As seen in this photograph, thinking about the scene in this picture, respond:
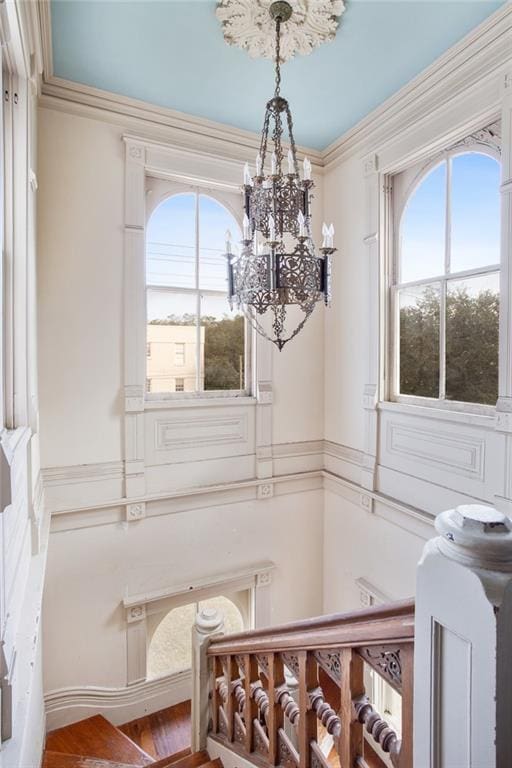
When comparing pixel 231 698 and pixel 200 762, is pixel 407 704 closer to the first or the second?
pixel 231 698

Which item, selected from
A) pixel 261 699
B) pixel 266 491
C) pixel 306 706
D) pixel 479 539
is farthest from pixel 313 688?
pixel 266 491

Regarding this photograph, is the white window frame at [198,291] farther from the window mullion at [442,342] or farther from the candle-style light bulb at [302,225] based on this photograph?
the candle-style light bulb at [302,225]

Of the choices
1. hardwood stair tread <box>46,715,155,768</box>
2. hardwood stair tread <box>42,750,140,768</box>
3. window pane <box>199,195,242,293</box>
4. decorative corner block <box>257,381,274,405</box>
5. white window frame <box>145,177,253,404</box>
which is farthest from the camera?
decorative corner block <box>257,381,274,405</box>

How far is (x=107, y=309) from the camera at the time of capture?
271 cm

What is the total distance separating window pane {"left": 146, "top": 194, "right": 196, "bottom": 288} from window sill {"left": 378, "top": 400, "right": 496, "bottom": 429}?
171cm

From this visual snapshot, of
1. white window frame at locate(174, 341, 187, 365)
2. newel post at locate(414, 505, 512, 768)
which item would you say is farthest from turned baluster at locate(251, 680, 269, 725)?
white window frame at locate(174, 341, 187, 365)

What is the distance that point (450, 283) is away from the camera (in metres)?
2.45

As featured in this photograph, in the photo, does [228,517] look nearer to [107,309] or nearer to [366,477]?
[366,477]

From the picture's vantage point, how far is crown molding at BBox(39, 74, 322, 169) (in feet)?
8.18

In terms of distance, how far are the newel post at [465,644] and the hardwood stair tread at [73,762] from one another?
2407mm

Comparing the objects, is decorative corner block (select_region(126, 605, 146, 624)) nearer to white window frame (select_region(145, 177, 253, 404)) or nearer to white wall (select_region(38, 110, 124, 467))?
white wall (select_region(38, 110, 124, 467))

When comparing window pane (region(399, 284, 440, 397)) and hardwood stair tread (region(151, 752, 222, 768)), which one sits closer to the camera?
hardwood stair tread (region(151, 752, 222, 768))

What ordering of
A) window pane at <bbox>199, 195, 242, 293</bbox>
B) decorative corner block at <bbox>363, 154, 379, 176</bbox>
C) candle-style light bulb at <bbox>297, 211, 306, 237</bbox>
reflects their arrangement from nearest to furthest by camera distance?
candle-style light bulb at <bbox>297, 211, 306, 237</bbox> → decorative corner block at <bbox>363, 154, 379, 176</bbox> → window pane at <bbox>199, 195, 242, 293</bbox>

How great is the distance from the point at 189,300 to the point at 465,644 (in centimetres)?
281
